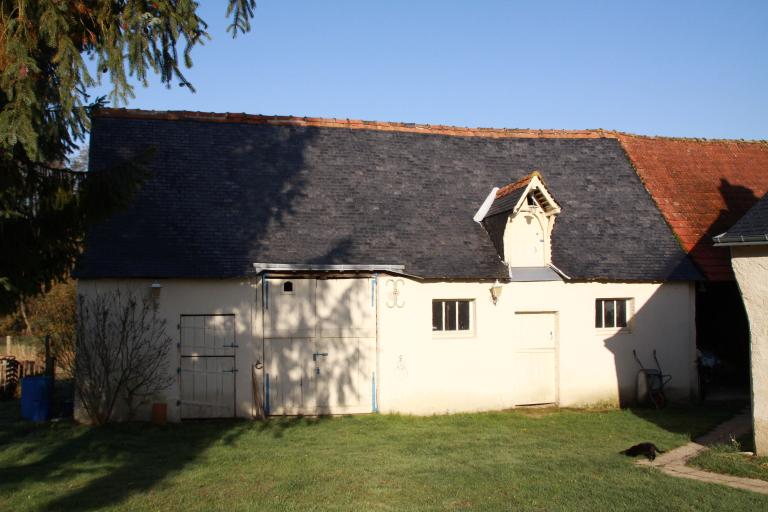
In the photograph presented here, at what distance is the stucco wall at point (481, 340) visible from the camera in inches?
559

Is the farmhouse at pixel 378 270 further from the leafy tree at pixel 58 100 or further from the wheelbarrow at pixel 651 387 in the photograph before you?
the leafy tree at pixel 58 100

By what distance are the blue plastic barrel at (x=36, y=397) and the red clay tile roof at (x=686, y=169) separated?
635 cm

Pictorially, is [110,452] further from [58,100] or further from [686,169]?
[686,169]

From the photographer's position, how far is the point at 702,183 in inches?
746

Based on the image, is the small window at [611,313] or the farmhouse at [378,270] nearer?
the farmhouse at [378,270]

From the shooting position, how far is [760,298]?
10289 millimetres

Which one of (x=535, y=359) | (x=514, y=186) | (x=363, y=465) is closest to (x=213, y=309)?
(x=363, y=465)

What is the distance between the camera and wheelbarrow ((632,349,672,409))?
15.4 metres

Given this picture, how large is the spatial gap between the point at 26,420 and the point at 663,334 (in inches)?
534

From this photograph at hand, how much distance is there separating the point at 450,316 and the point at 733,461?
6400 mm

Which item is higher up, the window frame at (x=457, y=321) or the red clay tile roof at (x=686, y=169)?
the red clay tile roof at (x=686, y=169)

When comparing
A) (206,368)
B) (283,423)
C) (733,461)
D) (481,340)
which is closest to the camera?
(733,461)

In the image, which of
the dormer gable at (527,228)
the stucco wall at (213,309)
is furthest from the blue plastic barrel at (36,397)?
the dormer gable at (527,228)

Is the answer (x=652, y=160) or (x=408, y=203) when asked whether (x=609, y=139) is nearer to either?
(x=652, y=160)
